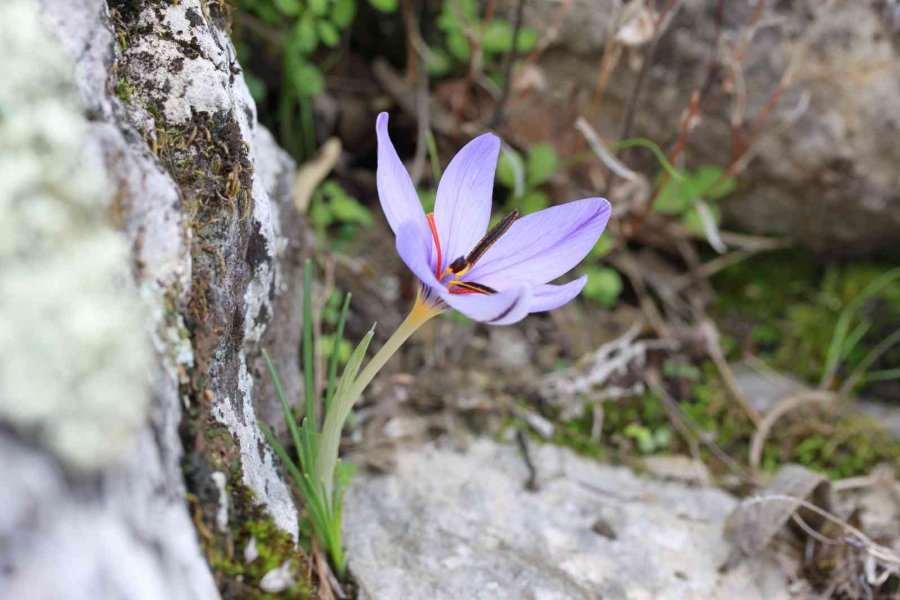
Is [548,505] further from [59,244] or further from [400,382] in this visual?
[59,244]

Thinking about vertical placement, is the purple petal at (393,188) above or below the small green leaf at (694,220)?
above

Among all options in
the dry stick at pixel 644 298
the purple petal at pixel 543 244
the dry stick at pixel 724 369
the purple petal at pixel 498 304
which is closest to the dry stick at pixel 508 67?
the dry stick at pixel 644 298

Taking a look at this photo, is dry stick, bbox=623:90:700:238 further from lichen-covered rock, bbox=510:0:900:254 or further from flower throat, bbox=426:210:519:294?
flower throat, bbox=426:210:519:294

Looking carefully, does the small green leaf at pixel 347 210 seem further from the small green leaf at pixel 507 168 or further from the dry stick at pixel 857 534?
the dry stick at pixel 857 534

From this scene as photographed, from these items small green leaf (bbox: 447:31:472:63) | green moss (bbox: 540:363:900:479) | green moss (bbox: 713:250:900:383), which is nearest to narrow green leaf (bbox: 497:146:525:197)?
small green leaf (bbox: 447:31:472:63)

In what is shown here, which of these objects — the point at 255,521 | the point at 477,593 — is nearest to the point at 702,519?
the point at 477,593
